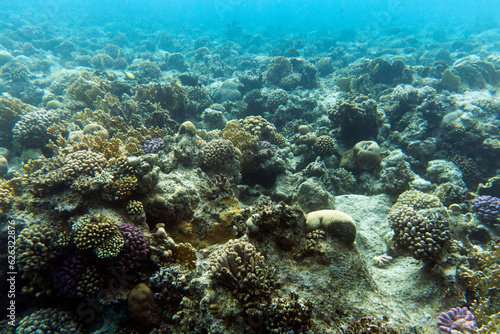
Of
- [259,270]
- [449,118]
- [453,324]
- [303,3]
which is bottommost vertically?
[453,324]

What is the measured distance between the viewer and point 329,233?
12.0 ft

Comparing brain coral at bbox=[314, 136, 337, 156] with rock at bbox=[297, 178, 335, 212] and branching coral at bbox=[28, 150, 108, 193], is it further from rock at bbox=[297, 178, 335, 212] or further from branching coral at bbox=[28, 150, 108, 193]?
branching coral at bbox=[28, 150, 108, 193]

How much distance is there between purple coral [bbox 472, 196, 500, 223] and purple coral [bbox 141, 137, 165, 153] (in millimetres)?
8732

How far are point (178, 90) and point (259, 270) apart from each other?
9.64m

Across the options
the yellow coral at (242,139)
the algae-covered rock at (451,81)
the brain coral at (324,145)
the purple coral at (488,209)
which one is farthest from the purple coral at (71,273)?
the algae-covered rock at (451,81)

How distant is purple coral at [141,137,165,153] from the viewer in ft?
19.7

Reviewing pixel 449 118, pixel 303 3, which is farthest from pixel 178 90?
pixel 303 3

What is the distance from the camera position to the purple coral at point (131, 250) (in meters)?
3.50

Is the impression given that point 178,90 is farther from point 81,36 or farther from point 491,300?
point 81,36

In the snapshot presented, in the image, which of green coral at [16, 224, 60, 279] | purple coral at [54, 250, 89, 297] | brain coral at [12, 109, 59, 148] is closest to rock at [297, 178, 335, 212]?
purple coral at [54, 250, 89, 297]

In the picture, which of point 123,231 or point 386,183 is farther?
point 386,183

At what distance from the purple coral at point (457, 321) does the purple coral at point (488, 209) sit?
330 cm

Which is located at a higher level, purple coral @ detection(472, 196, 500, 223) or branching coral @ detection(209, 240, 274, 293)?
branching coral @ detection(209, 240, 274, 293)

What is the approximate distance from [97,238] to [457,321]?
577 centimetres
